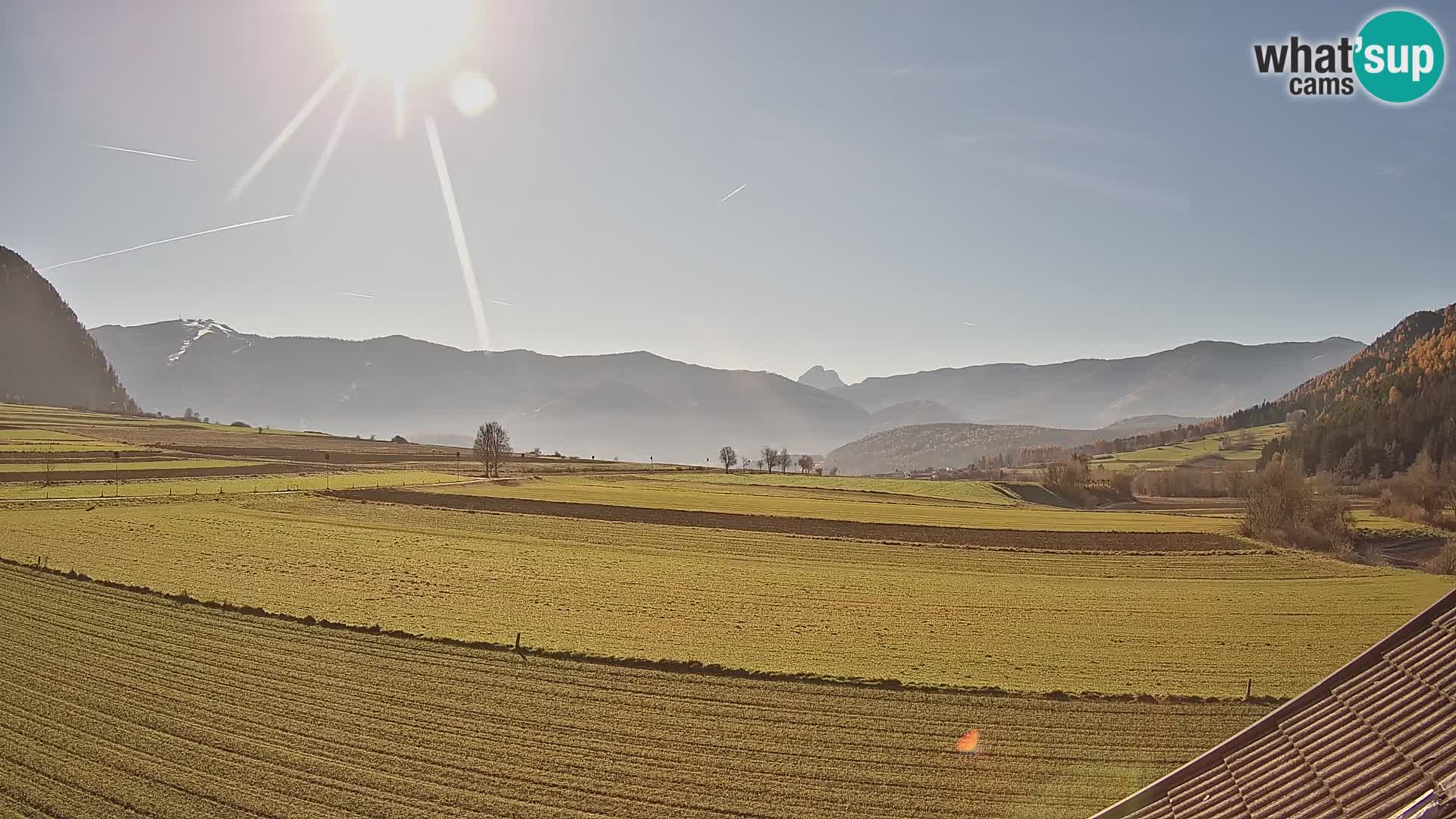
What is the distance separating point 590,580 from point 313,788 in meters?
25.1

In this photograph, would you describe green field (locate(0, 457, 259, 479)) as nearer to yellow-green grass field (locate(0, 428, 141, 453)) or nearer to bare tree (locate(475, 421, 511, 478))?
yellow-green grass field (locate(0, 428, 141, 453))

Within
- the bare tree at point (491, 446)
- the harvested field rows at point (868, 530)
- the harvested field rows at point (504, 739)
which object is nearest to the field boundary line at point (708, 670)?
the harvested field rows at point (504, 739)

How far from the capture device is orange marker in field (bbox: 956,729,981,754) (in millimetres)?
19578

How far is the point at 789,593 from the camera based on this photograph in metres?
39.8

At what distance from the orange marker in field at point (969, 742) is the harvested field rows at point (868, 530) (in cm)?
4194

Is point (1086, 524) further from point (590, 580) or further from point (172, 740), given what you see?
point (172, 740)

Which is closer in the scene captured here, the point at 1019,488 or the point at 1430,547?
the point at 1430,547

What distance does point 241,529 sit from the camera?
56.0m

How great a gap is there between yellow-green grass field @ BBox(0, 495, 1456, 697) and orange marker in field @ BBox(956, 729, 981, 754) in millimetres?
4337

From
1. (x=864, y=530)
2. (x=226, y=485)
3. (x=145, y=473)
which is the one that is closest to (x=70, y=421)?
(x=145, y=473)

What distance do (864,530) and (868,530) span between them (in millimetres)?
328

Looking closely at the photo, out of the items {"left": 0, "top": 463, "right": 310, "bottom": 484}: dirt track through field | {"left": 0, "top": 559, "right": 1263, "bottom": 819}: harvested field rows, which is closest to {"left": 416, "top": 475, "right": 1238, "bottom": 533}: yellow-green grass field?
{"left": 0, "top": 463, "right": 310, "bottom": 484}: dirt track through field

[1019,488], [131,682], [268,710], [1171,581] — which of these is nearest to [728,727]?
[268,710]

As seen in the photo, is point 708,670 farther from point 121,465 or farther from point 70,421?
point 70,421
